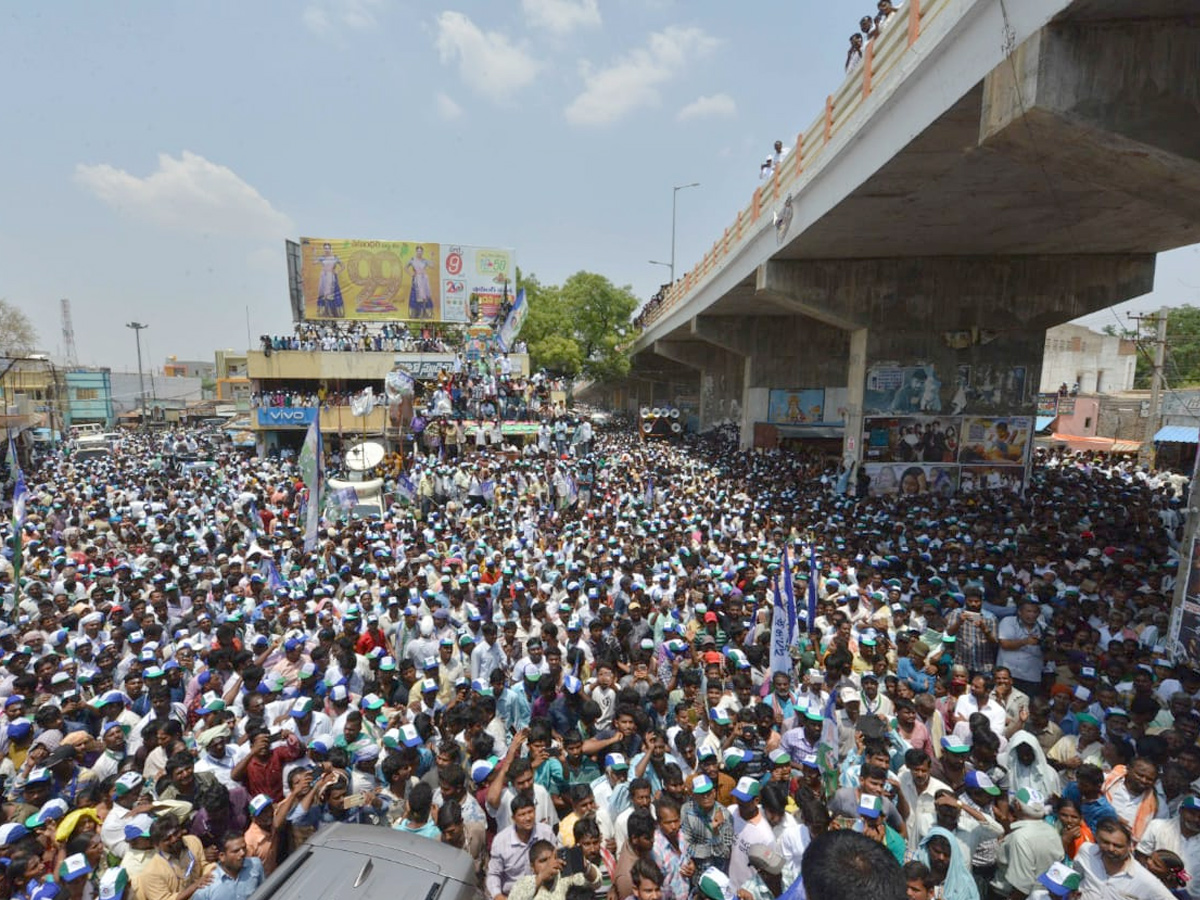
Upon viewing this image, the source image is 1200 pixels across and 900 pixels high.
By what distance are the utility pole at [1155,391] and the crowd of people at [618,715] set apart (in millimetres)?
14850

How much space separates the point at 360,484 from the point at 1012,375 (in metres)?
16.2

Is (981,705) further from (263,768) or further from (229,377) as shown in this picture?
(229,377)

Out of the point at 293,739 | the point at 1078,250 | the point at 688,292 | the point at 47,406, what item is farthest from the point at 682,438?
the point at 47,406

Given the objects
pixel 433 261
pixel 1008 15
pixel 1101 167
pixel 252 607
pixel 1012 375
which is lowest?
pixel 252 607

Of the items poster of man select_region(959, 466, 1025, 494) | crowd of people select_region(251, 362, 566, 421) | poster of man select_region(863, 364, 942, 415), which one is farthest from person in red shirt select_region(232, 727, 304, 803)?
poster of man select_region(959, 466, 1025, 494)

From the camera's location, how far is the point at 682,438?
3150 cm

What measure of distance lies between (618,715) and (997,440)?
51.8ft

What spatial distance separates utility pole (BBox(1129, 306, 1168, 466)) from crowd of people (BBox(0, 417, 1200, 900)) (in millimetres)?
14850

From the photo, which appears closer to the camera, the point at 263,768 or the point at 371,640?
the point at 263,768

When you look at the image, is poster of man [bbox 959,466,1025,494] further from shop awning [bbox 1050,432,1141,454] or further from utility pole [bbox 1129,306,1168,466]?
shop awning [bbox 1050,432,1141,454]

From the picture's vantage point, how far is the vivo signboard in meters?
27.0

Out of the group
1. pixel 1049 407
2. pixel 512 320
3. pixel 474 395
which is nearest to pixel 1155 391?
pixel 1049 407

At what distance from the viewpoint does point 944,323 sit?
1609 cm

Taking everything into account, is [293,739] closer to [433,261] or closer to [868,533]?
[868,533]
